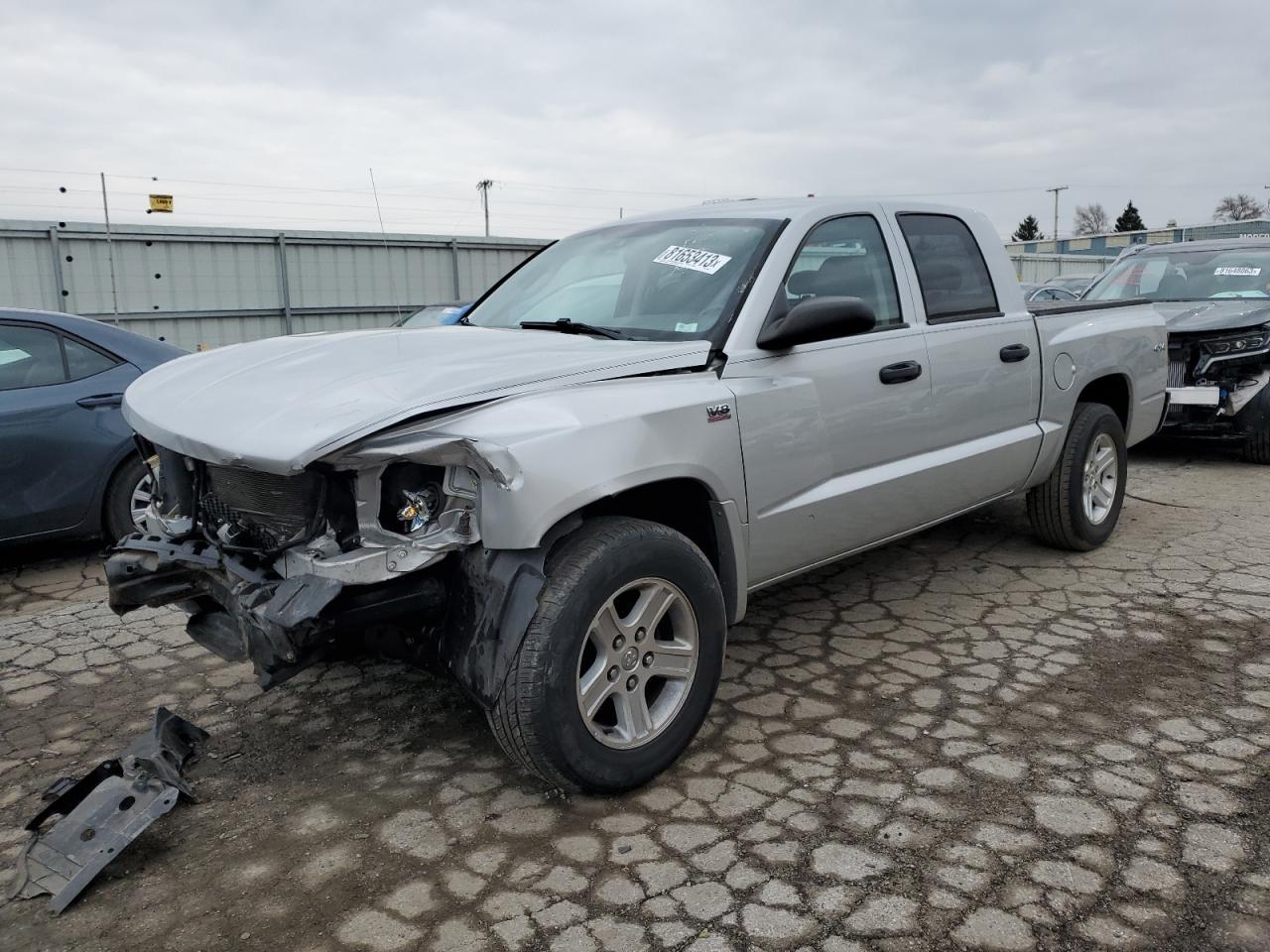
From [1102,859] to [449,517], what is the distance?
198 centimetres

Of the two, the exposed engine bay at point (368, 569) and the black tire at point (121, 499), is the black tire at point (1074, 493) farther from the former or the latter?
the black tire at point (121, 499)

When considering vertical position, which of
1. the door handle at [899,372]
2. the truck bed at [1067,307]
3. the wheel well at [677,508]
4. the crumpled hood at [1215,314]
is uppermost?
the truck bed at [1067,307]

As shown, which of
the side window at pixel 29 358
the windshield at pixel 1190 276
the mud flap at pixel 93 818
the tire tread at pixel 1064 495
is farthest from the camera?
the windshield at pixel 1190 276

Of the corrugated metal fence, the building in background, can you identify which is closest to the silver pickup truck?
the building in background

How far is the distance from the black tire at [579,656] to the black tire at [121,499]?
3809mm

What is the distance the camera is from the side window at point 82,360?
5746 mm

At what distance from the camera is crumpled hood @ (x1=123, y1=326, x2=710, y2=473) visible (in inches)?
108

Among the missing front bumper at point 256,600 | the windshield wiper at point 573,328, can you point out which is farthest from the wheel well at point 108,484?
the windshield wiper at point 573,328

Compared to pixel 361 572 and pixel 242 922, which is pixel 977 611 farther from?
pixel 242 922

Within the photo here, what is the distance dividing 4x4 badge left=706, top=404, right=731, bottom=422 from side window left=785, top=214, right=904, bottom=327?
0.67 meters

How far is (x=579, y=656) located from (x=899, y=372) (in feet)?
6.33

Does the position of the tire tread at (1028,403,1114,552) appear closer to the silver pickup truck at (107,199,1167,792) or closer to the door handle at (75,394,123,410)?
the silver pickup truck at (107,199,1167,792)

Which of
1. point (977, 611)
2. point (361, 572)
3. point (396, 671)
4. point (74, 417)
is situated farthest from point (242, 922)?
point (74, 417)

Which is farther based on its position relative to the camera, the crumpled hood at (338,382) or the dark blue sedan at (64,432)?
the dark blue sedan at (64,432)
